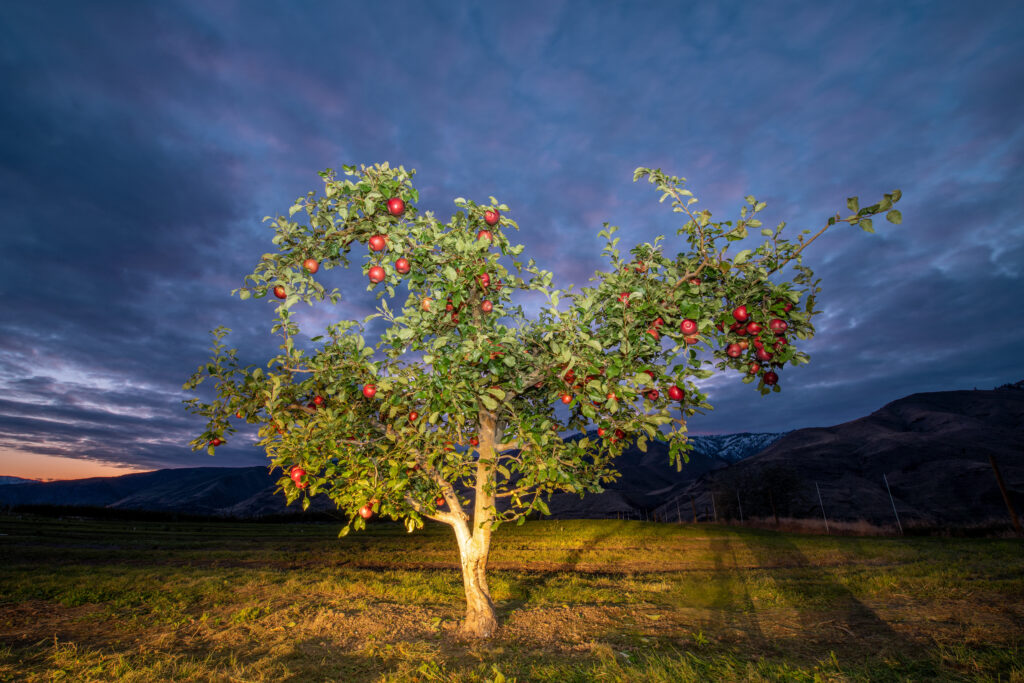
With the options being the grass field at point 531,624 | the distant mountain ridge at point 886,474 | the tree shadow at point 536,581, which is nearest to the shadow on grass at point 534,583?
the tree shadow at point 536,581

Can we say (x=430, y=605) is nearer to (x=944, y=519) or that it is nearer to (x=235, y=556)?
(x=235, y=556)

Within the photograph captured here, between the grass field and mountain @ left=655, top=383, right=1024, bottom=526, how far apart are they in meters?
40.3

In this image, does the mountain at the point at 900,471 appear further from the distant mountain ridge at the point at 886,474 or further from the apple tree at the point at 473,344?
the apple tree at the point at 473,344

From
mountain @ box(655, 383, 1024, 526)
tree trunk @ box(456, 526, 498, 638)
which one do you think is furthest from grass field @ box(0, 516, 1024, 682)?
mountain @ box(655, 383, 1024, 526)

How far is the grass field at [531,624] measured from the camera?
245 inches

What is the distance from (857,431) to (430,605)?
524 feet

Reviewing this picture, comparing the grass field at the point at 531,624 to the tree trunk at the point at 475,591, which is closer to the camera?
the grass field at the point at 531,624

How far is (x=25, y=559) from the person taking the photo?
18.4 metres

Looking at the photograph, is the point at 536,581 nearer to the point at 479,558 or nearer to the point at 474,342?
the point at 479,558

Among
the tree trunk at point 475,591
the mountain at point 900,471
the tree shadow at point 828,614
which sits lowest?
the mountain at point 900,471

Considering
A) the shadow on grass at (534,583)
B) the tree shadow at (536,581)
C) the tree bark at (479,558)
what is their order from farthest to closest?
the tree shadow at (536,581) < the shadow on grass at (534,583) < the tree bark at (479,558)

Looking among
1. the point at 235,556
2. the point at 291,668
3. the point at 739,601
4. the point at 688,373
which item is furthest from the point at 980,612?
the point at 235,556

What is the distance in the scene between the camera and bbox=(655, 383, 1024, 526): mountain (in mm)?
64312

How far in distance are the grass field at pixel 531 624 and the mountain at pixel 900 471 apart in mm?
40261
